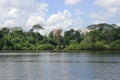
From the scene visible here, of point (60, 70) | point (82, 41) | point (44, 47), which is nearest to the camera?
point (60, 70)

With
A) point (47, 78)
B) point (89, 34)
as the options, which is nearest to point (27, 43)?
point (89, 34)

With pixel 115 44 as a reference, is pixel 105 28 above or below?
above

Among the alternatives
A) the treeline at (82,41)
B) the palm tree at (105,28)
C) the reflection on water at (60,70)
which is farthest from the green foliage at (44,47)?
the reflection on water at (60,70)

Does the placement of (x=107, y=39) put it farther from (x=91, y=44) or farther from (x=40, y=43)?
(x=40, y=43)

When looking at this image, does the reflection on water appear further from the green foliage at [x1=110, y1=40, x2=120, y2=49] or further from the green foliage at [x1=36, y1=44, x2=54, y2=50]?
the green foliage at [x1=36, y1=44, x2=54, y2=50]

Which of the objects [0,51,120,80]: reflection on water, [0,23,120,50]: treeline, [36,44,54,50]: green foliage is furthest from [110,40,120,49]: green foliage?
[0,51,120,80]: reflection on water

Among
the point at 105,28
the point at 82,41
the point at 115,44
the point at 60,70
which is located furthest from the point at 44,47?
the point at 60,70

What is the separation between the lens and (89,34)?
614ft

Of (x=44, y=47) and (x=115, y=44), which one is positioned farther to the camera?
(x=44, y=47)

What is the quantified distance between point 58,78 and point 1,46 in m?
148

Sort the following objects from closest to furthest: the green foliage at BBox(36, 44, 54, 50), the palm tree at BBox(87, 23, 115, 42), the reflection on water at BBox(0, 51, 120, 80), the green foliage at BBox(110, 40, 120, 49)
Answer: the reflection on water at BBox(0, 51, 120, 80)
the green foliage at BBox(110, 40, 120, 49)
the palm tree at BBox(87, 23, 115, 42)
the green foliage at BBox(36, 44, 54, 50)

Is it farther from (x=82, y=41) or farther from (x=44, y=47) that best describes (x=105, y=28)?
(x=44, y=47)

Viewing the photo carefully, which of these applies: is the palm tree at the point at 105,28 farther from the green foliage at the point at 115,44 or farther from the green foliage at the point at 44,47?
the green foliage at the point at 44,47

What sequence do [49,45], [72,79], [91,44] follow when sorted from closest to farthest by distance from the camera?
[72,79]
[91,44]
[49,45]
